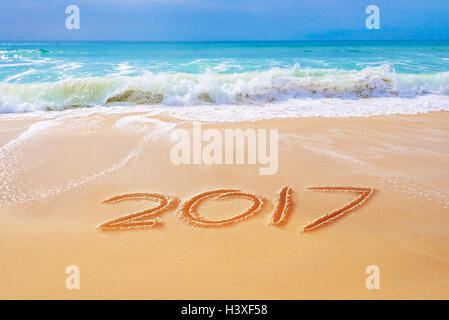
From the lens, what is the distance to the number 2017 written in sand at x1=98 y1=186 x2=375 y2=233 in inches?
97.8

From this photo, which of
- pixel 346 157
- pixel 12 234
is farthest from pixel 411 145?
pixel 12 234

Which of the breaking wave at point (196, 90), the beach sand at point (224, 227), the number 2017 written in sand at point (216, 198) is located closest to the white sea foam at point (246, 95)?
the breaking wave at point (196, 90)

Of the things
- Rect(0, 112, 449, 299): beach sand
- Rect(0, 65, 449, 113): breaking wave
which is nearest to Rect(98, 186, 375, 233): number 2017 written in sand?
Rect(0, 112, 449, 299): beach sand

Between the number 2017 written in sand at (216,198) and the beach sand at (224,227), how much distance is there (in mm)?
55

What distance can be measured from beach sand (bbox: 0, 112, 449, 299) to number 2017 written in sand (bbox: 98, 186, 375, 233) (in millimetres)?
55

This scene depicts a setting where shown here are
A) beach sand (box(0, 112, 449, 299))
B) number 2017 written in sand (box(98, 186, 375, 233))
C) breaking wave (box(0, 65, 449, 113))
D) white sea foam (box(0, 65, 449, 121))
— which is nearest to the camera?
beach sand (box(0, 112, 449, 299))

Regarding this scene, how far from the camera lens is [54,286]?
1.86m

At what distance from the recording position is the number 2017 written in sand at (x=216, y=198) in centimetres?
248

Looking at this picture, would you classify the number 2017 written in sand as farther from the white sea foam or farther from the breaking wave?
the breaking wave

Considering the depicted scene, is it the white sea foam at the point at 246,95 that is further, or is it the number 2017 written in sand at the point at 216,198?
the white sea foam at the point at 246,95

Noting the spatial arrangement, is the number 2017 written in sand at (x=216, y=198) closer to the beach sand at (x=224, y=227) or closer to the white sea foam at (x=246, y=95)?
the beach sand at (x=224, y=227)

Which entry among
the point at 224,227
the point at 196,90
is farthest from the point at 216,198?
the point at 196,90

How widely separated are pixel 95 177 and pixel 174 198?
111 centimetres

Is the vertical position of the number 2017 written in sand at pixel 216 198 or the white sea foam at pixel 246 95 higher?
the white sea foam at pixel 246 95
